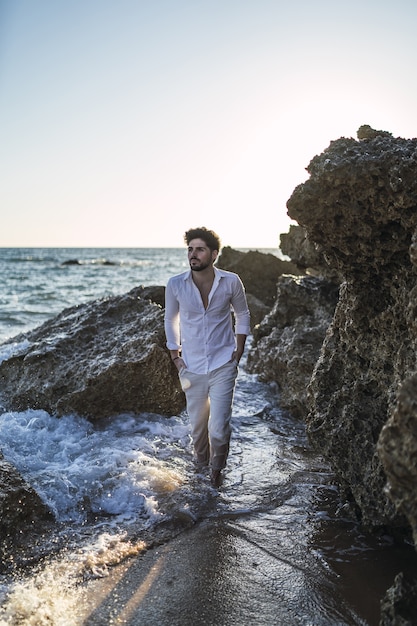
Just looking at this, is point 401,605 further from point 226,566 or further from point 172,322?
point 172,322

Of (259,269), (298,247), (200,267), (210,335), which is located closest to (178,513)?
(210,335)

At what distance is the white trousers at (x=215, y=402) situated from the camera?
15.2ft

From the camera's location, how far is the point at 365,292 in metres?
3.81

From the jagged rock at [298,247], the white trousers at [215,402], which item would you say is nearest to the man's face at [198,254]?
the white trousers at [215,402]

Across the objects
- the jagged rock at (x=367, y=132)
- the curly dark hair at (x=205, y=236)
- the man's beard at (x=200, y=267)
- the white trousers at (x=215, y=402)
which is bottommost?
the white trousers at (x=215, y=402)

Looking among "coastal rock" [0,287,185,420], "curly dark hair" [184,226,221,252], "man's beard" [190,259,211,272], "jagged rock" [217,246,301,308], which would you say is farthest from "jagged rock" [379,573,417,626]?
"jagged rock" [217,246,301,308]

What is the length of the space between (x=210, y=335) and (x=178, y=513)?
147cm

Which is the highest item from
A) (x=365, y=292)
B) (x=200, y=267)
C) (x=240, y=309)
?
(x=200, y=267)

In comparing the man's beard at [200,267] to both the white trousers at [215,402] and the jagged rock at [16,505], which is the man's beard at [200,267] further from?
the jagged rock at [16,505]

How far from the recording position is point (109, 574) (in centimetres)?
320

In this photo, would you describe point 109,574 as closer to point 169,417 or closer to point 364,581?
point 364,581

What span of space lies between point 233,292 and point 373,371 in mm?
1455

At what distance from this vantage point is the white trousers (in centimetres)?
463

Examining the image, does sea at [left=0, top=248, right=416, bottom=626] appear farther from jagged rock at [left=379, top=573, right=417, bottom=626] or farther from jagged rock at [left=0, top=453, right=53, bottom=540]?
jagged rock at [left=379, top=573, right=417, bottom=626]
